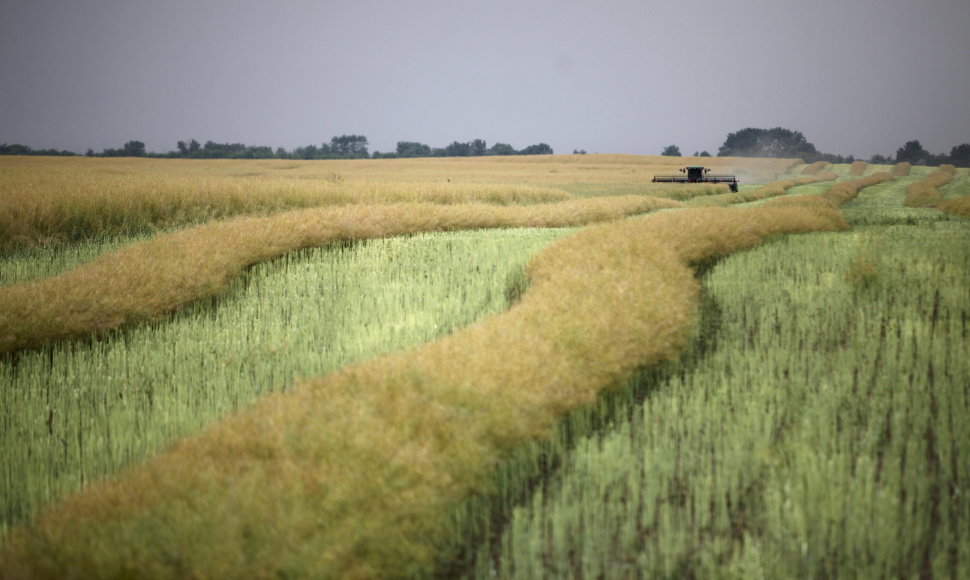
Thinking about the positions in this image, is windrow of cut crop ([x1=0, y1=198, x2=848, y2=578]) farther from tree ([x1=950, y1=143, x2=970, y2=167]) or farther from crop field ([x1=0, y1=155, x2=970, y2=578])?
tree ([x1=950, y1=143, x2=970, y2=167])

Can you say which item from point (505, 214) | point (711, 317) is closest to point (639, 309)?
point (711, 317)

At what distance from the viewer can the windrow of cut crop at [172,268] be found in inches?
297

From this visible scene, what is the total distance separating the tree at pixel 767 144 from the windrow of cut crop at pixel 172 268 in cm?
8496

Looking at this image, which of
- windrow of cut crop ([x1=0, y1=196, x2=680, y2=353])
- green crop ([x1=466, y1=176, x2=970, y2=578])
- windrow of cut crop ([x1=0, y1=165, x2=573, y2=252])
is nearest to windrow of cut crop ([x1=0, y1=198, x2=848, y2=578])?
green crop ([x1=466, y1=176, x2=970, y2=578])

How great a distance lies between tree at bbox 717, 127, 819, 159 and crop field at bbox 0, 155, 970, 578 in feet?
288

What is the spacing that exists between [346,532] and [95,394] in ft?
14.3

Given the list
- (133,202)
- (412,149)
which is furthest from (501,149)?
(133,202)

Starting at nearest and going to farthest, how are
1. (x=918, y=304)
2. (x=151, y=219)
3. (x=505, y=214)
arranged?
(x=918, y=304) → (x=151, y=219) → (x=505, y=214)

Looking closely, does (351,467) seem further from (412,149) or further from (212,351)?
(412,149)

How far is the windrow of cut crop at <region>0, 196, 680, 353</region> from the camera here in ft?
24.7

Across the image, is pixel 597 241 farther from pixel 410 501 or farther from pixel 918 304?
pixel 410 501

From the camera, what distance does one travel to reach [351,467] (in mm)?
3572

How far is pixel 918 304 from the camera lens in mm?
7598

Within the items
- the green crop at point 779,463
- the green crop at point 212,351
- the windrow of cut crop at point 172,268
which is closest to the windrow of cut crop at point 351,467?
the green crop at point 779,463
